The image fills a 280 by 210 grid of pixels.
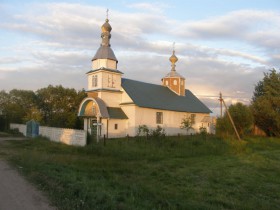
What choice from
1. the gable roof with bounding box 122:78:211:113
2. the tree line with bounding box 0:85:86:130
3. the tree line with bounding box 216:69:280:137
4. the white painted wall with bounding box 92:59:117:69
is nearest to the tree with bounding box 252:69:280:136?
the tree line with bounding box 216:69:280:137

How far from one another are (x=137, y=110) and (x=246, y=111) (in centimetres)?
1022

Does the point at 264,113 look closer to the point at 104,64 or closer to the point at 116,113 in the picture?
the point at 116,113

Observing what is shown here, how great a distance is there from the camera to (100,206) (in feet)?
20.7

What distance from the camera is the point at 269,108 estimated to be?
1309 inches

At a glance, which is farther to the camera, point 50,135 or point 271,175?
point 50,135

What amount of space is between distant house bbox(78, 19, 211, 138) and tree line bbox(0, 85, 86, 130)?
9.78 metres

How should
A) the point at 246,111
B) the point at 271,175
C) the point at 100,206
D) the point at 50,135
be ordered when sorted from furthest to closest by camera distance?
the point at 246,111, the point at 50,135, the point at 271,175, the point at 100,206

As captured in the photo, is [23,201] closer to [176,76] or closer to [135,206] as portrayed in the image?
[135,206]

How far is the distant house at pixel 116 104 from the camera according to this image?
28703 mm

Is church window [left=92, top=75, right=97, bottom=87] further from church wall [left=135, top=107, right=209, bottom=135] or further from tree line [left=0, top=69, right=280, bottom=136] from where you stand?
tree line [left=0, top=69, right=280, bottom=136]

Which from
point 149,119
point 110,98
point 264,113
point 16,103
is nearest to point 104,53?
point 110,98

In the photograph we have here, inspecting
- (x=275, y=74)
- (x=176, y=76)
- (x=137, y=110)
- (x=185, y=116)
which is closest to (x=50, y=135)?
(x=137, y=110)

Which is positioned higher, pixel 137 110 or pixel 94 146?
pixel 137 110

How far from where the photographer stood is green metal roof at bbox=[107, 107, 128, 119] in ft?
94.0
